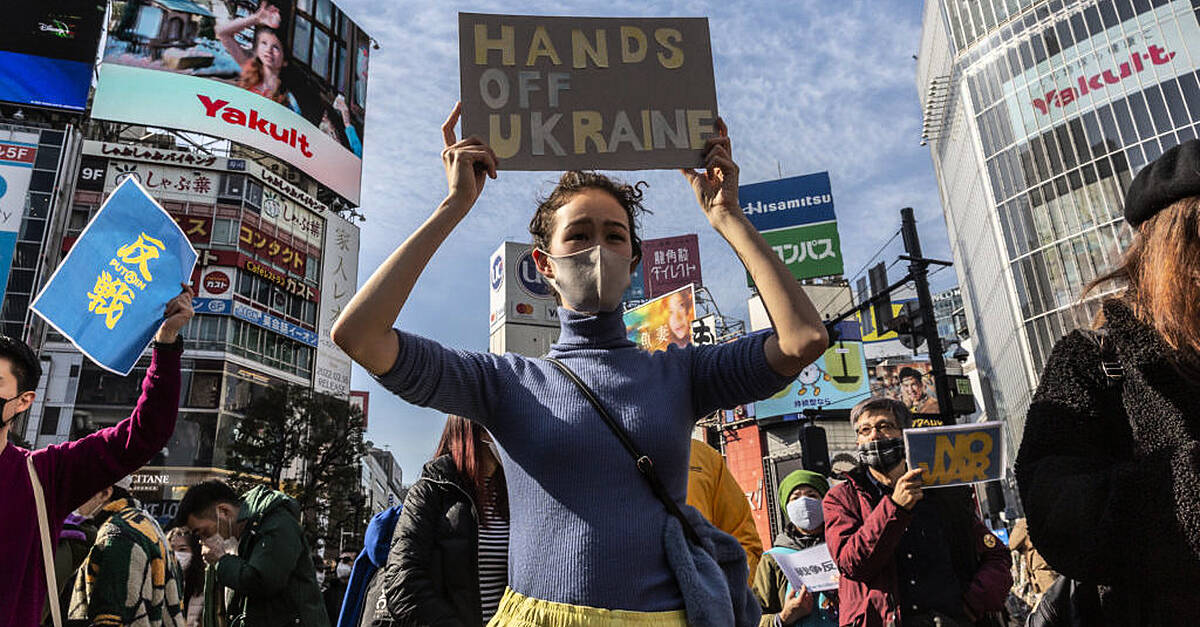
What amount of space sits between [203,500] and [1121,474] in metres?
4.68

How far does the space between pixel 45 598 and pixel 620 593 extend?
2.15 meters

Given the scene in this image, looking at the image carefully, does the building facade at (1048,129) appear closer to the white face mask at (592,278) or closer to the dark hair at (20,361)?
the white face mask at (592,278)

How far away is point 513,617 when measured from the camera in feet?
5.06

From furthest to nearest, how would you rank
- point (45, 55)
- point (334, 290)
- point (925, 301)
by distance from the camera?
point (334, 290) → point (45, 55) → point (925, 301)

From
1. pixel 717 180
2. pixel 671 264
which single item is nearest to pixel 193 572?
pixel 717 180

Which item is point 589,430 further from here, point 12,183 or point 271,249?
point 271,249

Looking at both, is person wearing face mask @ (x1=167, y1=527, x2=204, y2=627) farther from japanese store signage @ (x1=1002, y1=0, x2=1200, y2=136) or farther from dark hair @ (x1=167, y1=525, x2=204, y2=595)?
japanese store signage @ (x1=1002, y1=0, x2=1200, y2=136)

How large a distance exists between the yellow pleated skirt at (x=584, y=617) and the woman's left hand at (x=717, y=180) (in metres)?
0.95

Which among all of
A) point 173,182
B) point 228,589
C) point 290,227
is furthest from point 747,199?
point 228,589

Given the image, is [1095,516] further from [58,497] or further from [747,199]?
[747,199]

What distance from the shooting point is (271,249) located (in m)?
40.9

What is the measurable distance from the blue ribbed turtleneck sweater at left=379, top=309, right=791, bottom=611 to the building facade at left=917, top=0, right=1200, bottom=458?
1482 inches

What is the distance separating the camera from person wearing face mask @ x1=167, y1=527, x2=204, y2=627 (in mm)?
5094

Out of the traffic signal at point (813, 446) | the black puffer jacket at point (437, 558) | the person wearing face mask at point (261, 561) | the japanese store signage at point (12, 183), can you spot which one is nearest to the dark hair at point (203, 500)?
the person wearing face mask at point (261, 561)
